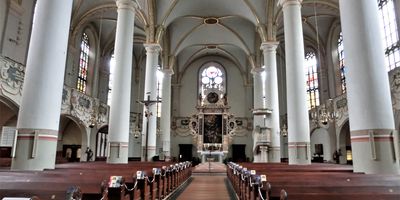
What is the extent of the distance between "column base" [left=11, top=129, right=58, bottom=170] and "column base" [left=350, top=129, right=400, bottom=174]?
6470 millimetres

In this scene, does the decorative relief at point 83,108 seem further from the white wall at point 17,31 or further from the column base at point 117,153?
the column base at point 117,153

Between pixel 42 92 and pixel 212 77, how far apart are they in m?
22.2

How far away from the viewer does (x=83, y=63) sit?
1806 centimetres

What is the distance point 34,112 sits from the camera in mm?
5617

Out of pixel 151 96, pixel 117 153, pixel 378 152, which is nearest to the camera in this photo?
pixel 378 152

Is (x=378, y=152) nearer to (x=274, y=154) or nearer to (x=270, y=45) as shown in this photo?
(x=274, y=154)

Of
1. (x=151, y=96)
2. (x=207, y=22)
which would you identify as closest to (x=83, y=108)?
(x=151, y=96)

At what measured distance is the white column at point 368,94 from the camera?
5277 mm

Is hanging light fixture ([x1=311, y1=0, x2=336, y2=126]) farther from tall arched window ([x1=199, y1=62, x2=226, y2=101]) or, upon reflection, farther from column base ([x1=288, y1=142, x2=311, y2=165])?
tall arched window ([x1=199, y1=62, x2=226, y2=101])

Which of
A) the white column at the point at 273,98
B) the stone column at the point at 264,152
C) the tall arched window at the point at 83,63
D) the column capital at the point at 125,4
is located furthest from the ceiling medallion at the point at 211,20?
the stone column at the point at 264,152

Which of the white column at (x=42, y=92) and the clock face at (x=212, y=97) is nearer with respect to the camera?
the white column at (x=42, y=92)

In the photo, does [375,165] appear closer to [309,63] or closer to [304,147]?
[304,147]

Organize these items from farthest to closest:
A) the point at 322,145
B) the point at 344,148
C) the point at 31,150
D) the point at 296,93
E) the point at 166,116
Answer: the point at 322,145 < the point at 166,116 < the point at 344,148 < the point at 296,93 < the point at 31,150

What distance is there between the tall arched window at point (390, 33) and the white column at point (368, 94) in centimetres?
837
